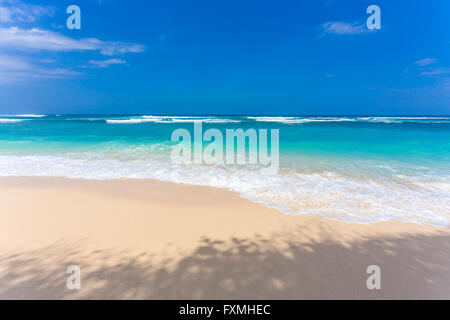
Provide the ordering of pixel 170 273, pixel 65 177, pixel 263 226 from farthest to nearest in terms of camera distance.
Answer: pixel 65 177
pixel 263 226
pixel 170 273

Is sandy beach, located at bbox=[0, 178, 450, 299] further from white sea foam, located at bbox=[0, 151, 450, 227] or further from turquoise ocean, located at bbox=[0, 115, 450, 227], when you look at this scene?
turquoise ocean, located at bbox=[0, 115, 450, 227]

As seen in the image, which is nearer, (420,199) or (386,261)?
(386,261)

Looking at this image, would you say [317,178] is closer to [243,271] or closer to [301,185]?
[301,185]

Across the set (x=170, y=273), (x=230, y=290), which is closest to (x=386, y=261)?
(x=230, y=290)

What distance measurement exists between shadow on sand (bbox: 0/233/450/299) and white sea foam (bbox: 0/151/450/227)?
1035 millimetres

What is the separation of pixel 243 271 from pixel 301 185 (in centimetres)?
352

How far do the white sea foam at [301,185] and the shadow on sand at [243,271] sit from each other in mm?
1035

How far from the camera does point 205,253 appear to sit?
2.85 metres

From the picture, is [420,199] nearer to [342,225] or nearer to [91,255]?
[342,225]

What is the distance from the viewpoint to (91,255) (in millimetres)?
2818

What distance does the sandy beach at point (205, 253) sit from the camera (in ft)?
7.53

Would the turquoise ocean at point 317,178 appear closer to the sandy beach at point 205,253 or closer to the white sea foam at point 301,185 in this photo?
the white sea foam at point 301,185

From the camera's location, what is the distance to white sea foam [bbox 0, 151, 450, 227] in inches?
161
